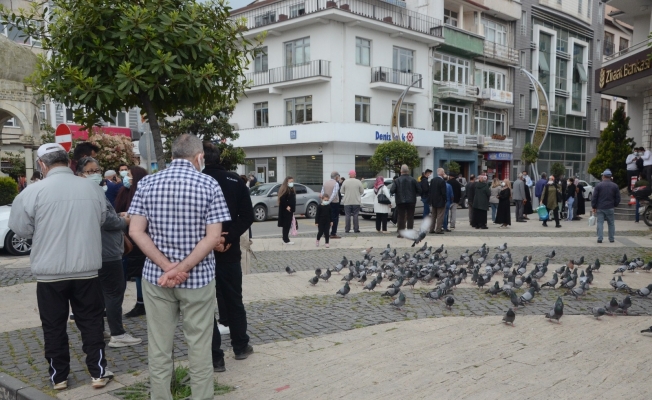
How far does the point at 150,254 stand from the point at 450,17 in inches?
1583

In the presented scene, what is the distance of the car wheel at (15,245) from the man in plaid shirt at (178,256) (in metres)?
10.7

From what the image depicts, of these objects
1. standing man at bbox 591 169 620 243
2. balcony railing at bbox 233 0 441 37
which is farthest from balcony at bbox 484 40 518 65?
standing man at bbox 591 169 620 243

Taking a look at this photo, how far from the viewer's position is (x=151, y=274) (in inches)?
149

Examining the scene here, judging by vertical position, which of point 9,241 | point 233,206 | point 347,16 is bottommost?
point 9,241

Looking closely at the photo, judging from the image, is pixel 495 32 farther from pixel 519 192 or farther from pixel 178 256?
pixel 178 256

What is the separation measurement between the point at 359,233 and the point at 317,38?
1895 centimetres

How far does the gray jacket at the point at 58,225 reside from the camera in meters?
4.47

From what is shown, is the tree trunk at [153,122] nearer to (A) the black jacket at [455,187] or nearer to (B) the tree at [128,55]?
(B) the tree at [128,55]

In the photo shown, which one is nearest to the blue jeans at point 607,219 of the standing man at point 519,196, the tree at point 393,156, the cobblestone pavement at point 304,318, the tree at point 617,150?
the standing man at point 519,196

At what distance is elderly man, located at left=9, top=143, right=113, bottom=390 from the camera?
4.47 metres

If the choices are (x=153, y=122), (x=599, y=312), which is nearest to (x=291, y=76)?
(x=153, y=122)

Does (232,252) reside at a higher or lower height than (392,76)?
lower

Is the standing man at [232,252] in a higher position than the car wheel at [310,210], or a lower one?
higher

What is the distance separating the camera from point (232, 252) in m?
5.06
